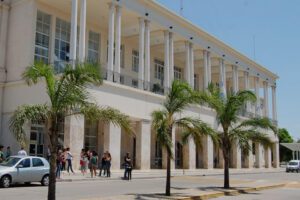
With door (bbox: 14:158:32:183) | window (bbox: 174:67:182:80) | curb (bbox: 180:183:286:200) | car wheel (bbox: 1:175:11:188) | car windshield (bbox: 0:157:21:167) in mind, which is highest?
window (bbox: 174:67:182:80)

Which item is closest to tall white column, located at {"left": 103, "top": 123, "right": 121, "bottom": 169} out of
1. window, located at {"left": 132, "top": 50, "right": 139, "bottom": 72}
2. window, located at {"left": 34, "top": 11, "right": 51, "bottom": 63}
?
window, located at {"left": 34, "top": 11, "right": 51, "bottom": 63}

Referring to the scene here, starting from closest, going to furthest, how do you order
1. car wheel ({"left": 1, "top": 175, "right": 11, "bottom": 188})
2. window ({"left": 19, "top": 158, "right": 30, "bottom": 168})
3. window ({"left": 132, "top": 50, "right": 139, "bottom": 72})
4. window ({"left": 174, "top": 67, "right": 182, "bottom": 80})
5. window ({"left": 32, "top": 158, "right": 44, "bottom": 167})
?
car wheel ({"left": 1, "top": 175, "right": 11, "bottom": 188}) → window ({"left": 19, "top": 158, "right": 30, "bottom": 168}) → window ({"left": 32, "top": 158, "right": 44, "bottom": 167}) → window ({"left": 132, "top": 50, "right": 139, "bottom": 72}) → window ({"left": 174, "top": 67, "right": 182, "bottom": 80})

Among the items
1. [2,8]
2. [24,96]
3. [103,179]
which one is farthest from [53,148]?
[2,8]

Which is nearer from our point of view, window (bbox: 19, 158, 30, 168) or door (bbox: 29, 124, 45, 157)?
window (bbox: 19, 158, 30, 168)

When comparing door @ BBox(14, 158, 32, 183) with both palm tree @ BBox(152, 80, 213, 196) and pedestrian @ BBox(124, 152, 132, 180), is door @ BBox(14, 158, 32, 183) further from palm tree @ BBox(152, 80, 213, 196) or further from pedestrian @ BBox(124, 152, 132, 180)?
pedestrian @ BBox(124, 152, 132, 180)

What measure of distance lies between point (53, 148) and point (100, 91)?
1702 cm

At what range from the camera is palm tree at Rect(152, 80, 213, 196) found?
636 inches

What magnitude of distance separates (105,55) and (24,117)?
25.9 metres

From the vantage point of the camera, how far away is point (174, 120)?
17.0 meters

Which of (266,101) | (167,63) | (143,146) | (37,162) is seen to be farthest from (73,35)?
(266,101)

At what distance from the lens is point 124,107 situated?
3130cm

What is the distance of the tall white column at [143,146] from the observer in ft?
107

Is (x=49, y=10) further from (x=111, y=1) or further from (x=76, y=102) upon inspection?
(x=76, y=102)

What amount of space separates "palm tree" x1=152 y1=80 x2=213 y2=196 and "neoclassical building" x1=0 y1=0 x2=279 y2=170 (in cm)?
527
